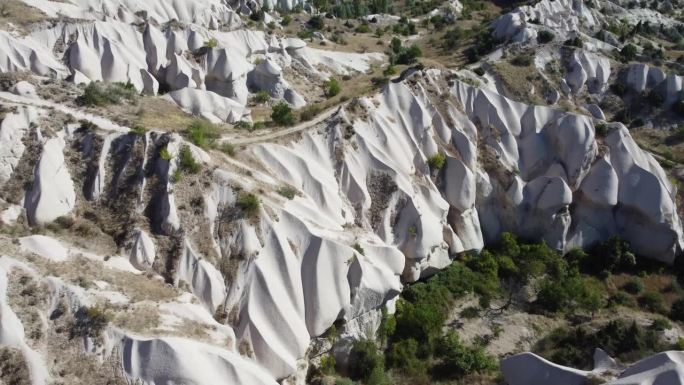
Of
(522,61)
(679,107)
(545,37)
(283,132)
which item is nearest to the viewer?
(283,132)

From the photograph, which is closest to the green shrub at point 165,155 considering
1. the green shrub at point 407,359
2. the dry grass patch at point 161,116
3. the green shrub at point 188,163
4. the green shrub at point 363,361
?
the green shrub at point 188,163

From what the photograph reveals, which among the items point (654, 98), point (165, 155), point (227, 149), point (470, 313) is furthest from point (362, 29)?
point (165, 155)

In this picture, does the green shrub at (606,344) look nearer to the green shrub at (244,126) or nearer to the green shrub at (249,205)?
the green shrub at (249,205)

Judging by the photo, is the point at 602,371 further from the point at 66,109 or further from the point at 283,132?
the point at 66,109

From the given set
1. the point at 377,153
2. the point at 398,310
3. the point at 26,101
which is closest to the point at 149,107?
the point at 26,101

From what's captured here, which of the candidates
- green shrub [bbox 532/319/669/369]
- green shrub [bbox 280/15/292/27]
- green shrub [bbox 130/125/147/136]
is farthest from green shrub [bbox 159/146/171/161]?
green shrub [bbox 280/15/292/27]

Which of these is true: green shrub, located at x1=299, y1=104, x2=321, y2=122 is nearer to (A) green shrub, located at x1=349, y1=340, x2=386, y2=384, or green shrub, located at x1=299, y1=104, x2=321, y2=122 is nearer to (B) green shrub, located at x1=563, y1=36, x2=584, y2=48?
(A) green shrub, located at x1=349, y1=340, x2=386, y2=384
